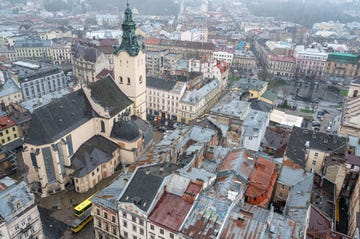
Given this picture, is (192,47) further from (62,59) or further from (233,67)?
(62,59)

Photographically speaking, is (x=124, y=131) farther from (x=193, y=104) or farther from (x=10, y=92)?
(x=10, y=92)

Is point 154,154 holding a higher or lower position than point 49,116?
lower

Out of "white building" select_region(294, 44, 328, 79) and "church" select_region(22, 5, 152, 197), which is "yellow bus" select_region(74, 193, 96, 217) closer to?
"church" select_region(22, 5, 152, 197)

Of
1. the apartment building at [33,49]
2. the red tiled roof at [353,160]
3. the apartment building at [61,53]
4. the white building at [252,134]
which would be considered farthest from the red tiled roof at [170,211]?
the apartment building at [33,49]

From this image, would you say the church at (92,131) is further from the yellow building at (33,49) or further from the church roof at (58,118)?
the yellow building at (33,49)

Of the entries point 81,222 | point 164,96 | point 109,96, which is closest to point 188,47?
point 164,96

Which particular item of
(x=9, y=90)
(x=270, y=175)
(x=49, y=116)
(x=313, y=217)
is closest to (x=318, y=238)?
(x=313, y=217)

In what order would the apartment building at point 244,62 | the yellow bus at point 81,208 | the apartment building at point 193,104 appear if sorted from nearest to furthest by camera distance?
the yellow bus at point 81,208
the apartment building at point 193,104
the apartment building at point 244,62
